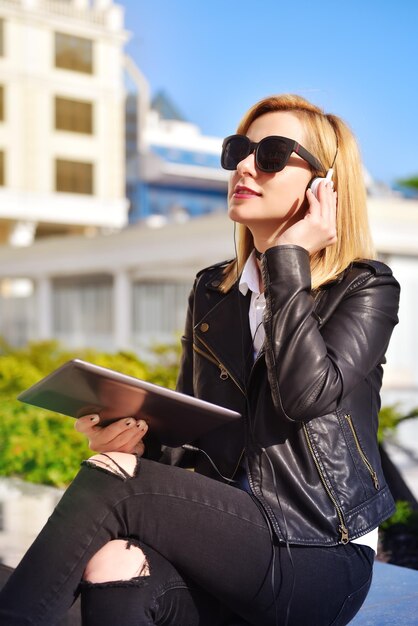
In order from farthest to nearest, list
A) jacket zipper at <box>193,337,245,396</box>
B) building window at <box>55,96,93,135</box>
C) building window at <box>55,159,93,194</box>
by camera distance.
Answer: building window at <box>55,159,93,194</box> → building window at <box>55,96,93,135</box> → jacket zipper at <box>193,337,245,396</box>

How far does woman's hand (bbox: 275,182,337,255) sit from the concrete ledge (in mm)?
1135

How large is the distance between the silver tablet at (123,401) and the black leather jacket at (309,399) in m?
0.14

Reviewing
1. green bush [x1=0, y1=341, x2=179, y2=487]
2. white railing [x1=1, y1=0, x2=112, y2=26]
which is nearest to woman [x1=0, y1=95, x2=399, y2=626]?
green bush [x1=0, y1=341, x2=179, y2=487]

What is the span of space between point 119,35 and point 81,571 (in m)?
45.2

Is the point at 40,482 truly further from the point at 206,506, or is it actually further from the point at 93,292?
the point at 93,292

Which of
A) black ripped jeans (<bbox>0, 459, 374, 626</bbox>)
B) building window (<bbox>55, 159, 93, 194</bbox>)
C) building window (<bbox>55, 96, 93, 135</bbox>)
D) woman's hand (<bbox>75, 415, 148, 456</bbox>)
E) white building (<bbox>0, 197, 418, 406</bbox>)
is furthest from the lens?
building window (<bbox>55, 159, 93, 194</bbox>)

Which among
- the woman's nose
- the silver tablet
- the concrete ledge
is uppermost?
the woman's nose

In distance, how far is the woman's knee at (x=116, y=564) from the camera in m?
1.98

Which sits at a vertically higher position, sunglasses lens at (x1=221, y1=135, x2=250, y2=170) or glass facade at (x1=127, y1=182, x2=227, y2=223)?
glass facade at (x1=127, y1=182, x2=227, y2=223)

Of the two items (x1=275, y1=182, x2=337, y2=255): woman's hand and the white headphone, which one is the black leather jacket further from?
the white headphone

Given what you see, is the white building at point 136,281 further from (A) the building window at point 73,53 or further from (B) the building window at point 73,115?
(A) the building window at point 73,53

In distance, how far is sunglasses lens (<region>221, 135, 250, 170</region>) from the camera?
→ 249 cm

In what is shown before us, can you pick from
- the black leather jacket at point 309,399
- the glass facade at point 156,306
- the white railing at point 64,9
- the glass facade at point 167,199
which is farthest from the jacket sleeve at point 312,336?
the glass facade at point 167,199

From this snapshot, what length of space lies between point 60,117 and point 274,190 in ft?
136
